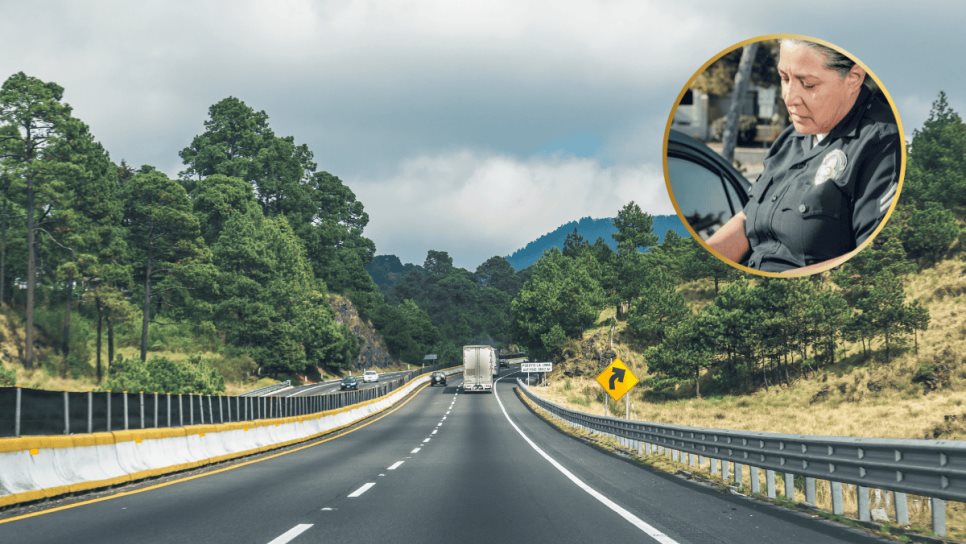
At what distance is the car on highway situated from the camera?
606cm

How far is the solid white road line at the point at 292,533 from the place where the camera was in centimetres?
798

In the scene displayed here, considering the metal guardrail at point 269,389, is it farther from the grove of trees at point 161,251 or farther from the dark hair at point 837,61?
the dark hair at point 837,61

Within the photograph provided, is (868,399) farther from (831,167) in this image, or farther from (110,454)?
(831,167)

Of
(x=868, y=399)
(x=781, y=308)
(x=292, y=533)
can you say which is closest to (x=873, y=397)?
(x=868, y=399)

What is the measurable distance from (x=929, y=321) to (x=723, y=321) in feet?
57.2

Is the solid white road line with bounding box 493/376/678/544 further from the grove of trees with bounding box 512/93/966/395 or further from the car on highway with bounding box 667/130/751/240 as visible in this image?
the grove of trees with bounding box 512/93/966/395

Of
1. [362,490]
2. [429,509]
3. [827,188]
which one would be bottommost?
[362,490]

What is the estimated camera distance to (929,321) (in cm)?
7300

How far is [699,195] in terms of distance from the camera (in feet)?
20.8

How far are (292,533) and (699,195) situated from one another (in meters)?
5.27

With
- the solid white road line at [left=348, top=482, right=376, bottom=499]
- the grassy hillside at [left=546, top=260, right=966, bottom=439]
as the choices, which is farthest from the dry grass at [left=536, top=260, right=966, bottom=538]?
the solid white road line at [left=348, top=482, right=376, bottom=499]

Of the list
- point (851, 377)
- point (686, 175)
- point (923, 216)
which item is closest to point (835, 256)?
point (686, 175)

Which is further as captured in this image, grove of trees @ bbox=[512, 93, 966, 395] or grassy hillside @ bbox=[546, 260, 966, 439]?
grove of trees @ bbox=[512, 93, 966, 395]

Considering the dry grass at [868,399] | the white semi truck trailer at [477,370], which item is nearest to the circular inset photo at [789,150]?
the dry grass at [868,399]
